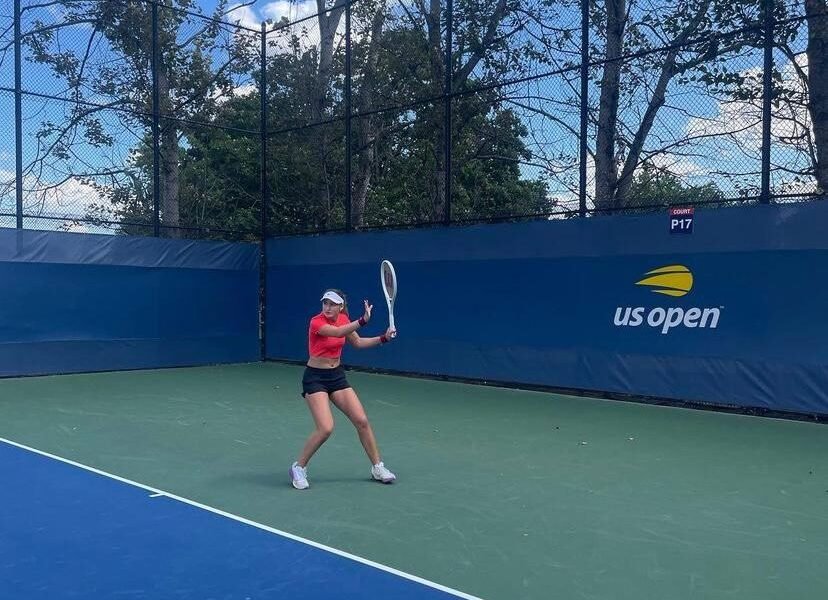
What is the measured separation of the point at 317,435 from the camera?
19.5 feet

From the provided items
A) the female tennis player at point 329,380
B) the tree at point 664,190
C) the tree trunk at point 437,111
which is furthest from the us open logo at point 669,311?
the female tennis player at point 329,380

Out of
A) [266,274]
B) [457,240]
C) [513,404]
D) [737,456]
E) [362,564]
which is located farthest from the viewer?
[266,274]

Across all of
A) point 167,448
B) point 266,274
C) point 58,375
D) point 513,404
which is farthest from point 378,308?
point 167,448

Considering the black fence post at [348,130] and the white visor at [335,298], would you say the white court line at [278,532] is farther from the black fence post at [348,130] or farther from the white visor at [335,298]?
the black fence post at [348,130]

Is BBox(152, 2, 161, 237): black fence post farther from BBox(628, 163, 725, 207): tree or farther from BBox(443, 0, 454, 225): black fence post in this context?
BBox(628, 163, 725, 207): tree

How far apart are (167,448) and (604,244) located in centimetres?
651

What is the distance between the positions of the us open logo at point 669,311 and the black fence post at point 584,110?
1.70m

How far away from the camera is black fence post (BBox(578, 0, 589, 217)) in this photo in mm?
11656

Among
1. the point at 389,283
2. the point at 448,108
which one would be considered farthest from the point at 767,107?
the point at 389,283

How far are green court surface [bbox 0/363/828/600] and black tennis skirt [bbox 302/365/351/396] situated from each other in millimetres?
756

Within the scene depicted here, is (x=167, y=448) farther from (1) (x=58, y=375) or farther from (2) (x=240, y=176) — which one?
(2) (x=240, y=176)

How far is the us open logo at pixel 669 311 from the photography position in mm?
9969

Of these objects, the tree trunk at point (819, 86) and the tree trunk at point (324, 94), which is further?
the tree trunk at point (324, 94)

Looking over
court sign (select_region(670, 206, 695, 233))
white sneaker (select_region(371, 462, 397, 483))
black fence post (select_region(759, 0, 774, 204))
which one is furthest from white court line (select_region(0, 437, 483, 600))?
black fence post (select_region(759, 0, 774, 204))
